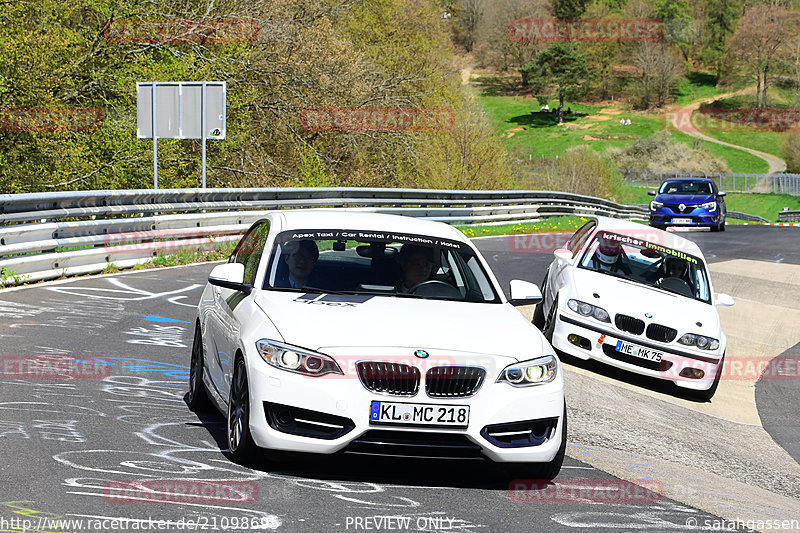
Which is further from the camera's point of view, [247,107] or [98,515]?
[247,107]

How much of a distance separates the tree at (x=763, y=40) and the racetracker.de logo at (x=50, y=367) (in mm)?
148726

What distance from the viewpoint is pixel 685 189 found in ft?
107

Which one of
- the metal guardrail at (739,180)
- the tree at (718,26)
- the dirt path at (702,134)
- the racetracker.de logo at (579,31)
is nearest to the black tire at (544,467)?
the metal guardrail at (739,180)

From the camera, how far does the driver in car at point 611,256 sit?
40.5 feet

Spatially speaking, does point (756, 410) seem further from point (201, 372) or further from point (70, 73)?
point (70, 73)

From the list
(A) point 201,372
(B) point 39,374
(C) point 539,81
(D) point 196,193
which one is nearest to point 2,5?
(D) point 196,193

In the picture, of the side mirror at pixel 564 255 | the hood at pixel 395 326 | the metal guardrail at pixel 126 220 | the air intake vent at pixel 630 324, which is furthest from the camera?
the metal guardrail at pixel 126 220

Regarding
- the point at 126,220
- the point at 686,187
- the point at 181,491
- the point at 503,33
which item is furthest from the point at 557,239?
the point at 503,33

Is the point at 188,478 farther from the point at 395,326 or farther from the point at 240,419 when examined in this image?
the point at 395,326

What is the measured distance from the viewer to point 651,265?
41.6ft

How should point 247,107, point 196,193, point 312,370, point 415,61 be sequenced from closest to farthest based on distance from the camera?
point 312,370, point 196,193, point 247,107, point 415,61

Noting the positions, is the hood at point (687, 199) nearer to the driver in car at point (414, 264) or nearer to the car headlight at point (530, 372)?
the driver in car at point (414, 264)

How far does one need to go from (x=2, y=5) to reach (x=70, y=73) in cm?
242

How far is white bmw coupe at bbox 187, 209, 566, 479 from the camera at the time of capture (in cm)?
543
